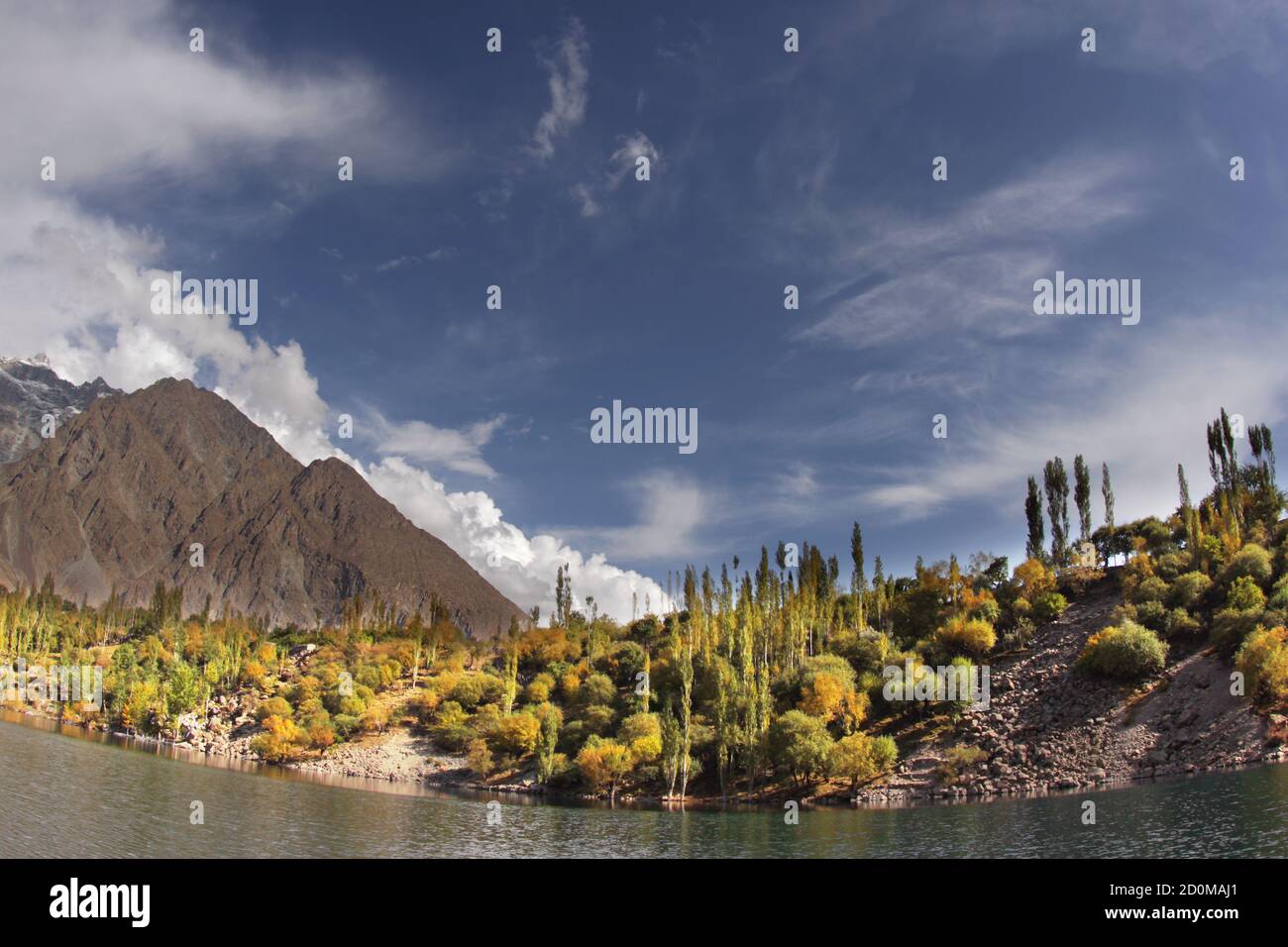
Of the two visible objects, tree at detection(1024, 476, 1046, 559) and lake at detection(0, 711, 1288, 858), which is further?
tree at detection(1024, 476, 1046, 559)

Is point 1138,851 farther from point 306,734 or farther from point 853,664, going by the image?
point 306,734

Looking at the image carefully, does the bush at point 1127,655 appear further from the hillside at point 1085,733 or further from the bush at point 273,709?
the bush at point 273,709

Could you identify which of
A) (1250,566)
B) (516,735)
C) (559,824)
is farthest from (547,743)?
(1250,566)

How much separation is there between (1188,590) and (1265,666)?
19.2m

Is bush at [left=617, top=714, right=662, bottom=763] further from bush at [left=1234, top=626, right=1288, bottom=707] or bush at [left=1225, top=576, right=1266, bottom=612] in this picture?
bush at [left=1225, top=576, right=1266, bottom=612]

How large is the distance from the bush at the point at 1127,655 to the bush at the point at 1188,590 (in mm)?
6515

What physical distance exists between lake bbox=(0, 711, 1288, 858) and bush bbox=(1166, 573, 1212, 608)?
87.7 feet

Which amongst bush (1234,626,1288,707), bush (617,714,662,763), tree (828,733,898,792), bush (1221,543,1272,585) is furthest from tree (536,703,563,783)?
bush (1221,543,1272,585)

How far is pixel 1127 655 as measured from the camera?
181 ft

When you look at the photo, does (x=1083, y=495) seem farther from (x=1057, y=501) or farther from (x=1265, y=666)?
(x=1265, y=666)

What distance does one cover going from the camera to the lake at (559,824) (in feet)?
90.1

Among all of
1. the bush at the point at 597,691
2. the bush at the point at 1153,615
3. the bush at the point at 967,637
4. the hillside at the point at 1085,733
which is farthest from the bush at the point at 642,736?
the bush at the point at 1153,615

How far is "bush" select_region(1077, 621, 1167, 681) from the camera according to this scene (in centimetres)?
5459
